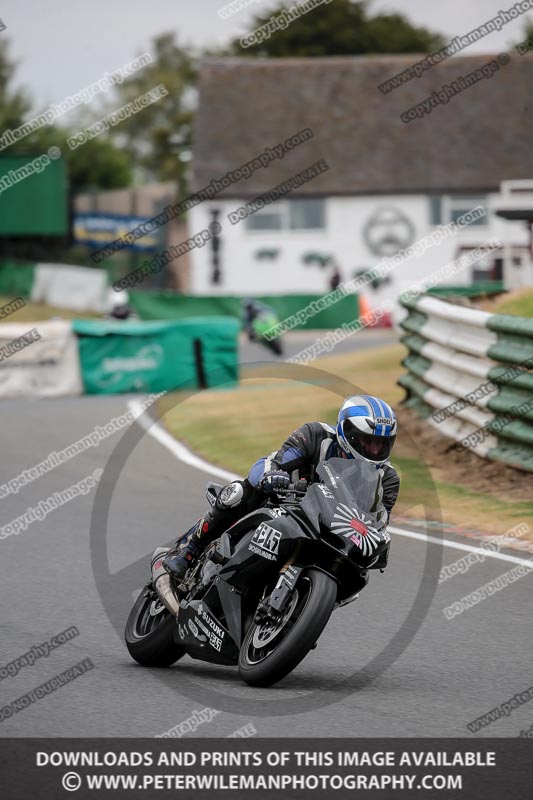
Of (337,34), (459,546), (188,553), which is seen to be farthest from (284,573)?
(337,34)

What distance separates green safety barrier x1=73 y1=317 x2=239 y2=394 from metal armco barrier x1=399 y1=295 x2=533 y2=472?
6454mm

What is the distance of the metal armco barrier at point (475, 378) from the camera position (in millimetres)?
12242

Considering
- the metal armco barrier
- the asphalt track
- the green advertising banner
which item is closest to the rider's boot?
the asphalt track

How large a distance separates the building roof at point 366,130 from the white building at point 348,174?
36 millimetres

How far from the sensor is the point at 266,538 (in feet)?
20.6

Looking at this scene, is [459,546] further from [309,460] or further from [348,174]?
[348,174]

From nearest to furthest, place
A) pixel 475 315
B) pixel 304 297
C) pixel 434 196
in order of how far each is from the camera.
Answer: pixel 475 315 < pixel 304 297 < pixel 434 196

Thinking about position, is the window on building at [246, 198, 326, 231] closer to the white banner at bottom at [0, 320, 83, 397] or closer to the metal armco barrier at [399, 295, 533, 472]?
the white banner at bottom at [0, 320, 83, 397]

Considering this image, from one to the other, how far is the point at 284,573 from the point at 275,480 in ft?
1.32

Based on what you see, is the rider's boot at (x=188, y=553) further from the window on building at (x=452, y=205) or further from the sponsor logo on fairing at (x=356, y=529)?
the window on building at (x=452, y=205)

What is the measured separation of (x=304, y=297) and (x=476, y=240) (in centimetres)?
1285
